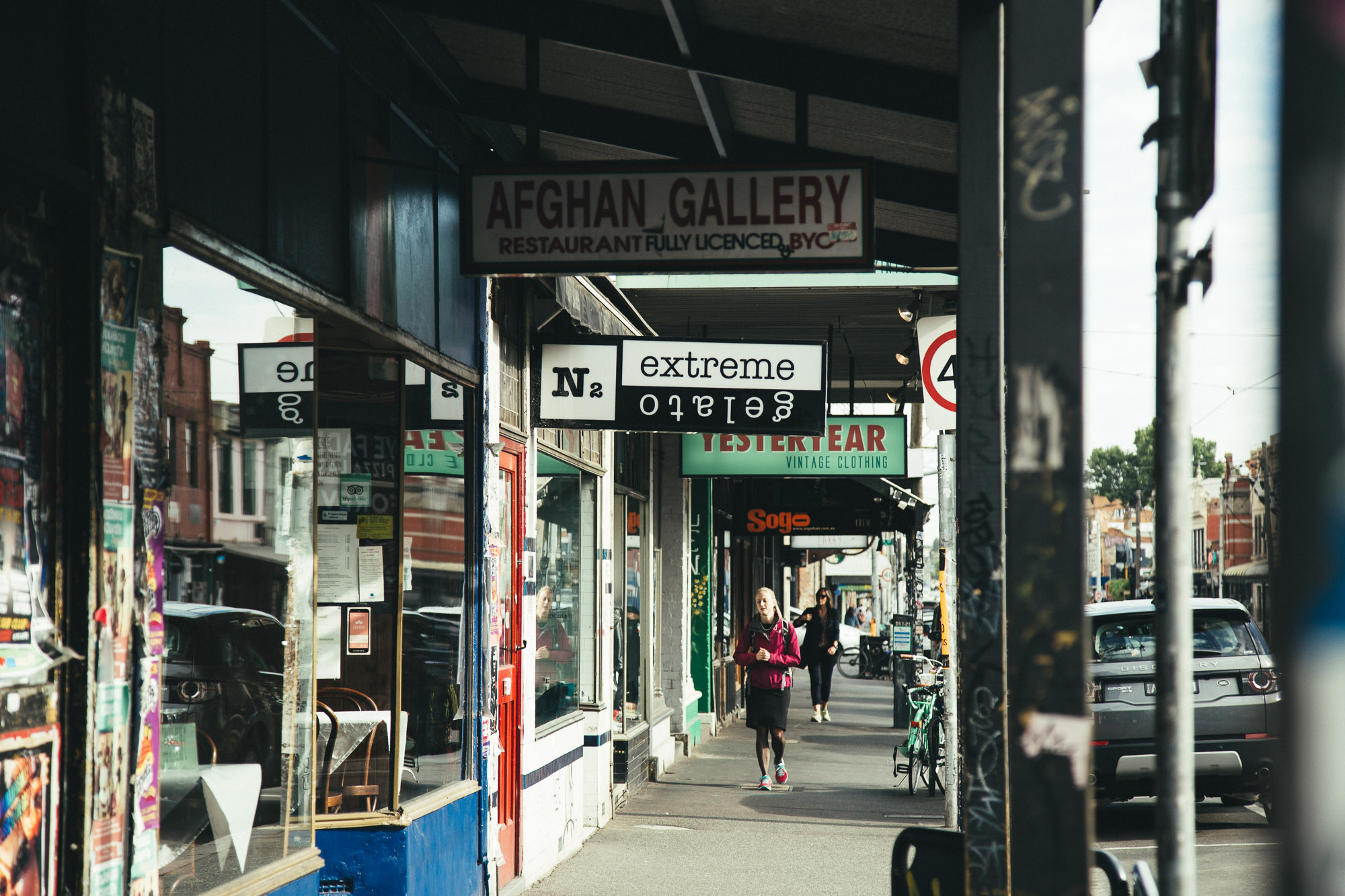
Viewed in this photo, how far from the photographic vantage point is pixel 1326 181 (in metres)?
1.12

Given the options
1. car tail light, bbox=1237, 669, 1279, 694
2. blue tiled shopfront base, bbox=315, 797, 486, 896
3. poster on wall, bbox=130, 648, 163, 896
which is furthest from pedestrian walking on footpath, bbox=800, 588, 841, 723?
poster on wall, bbox=130, 648, 163, 896

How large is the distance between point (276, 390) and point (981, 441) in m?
2.78

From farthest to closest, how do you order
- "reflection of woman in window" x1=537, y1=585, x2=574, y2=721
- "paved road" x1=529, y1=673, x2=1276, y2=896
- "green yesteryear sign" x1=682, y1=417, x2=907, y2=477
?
"green yesteryear sign" x1=682, y1=417, x2=907, y2=477, "reflection of woman in window" x1=537, y1=585, x2=574, y2=721, "paved road" x1=529, y1=673, x2=1276, y2=896

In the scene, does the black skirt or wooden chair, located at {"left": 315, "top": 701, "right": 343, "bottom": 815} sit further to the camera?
the black skirt

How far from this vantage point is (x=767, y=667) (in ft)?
41.1

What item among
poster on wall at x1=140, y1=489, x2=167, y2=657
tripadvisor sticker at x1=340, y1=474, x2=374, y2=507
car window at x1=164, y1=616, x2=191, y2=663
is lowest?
car window at x1=164, y1=616, x2=191, y2=663

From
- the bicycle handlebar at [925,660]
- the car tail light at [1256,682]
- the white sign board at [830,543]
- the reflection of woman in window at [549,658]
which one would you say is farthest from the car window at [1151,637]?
the white sign board at [830,543]

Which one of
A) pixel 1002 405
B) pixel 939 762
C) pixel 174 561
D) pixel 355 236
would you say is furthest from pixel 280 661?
pixel 939 762

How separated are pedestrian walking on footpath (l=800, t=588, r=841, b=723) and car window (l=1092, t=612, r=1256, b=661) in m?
9.79

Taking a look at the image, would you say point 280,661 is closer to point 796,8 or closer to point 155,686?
point 155,686

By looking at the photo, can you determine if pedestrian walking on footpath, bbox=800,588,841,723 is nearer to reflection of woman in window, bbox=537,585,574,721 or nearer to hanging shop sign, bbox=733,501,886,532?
hanging shop sign, bbox=733,501,886,532

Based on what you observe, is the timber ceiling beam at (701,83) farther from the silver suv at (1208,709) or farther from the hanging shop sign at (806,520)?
the hanging shop sign at (806,520)

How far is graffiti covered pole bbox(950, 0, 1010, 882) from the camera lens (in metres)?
3.39

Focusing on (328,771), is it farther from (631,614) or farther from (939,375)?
(631,614)
